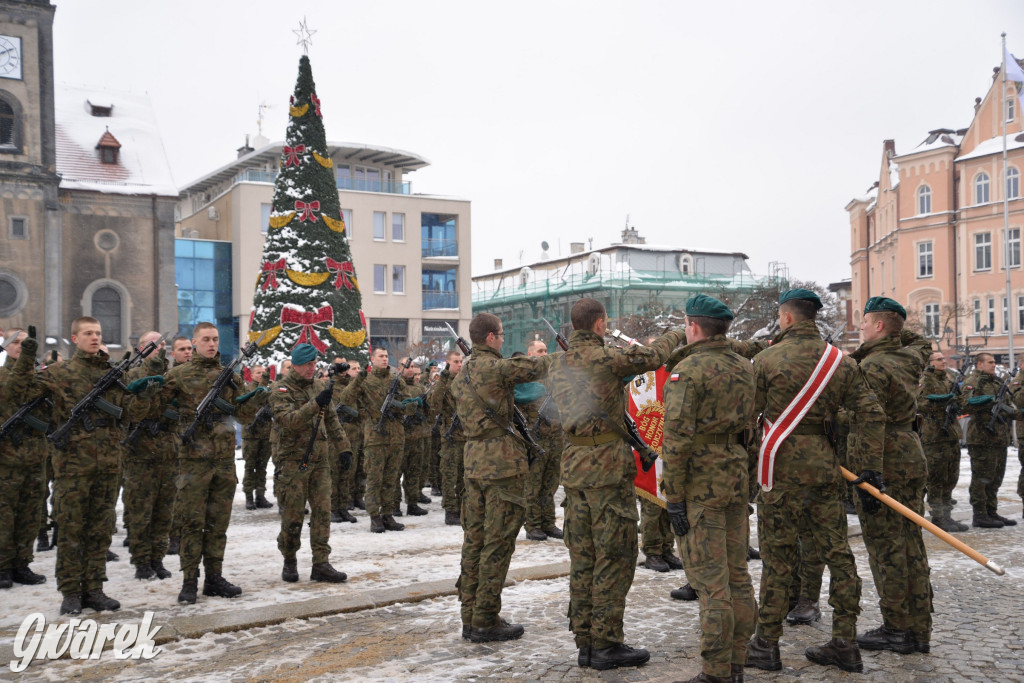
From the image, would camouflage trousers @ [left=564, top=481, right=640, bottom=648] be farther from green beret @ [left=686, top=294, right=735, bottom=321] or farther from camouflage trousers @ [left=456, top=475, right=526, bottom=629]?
green beret @ [left=686, top=294, right=735, bottom=321]

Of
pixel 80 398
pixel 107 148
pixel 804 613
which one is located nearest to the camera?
pixel 804 613

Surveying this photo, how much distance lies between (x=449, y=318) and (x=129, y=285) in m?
18.2

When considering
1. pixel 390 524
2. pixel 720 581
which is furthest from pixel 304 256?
pixel 720 581

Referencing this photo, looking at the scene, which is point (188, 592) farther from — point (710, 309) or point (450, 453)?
point (710, 309)

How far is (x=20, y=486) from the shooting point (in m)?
8.17

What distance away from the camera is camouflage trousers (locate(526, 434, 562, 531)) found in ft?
33.2

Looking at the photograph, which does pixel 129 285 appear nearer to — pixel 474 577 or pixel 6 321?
pixel 6 321

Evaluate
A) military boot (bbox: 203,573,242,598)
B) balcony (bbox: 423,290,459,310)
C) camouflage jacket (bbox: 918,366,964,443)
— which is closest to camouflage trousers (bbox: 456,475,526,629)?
military boot (bbox: 203,573,242,598)

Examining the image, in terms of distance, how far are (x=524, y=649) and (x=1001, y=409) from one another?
789 cm

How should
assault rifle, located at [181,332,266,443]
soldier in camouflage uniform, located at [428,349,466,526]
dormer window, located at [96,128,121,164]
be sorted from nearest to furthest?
assault rifle, located at [181,332,266,443] < soldier in camouflage uniform, located at [428,349,466,526] < dormer window, located at [96,128,121,164]

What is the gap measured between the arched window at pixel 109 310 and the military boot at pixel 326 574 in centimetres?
3238

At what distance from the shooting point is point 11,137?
34.2 metres

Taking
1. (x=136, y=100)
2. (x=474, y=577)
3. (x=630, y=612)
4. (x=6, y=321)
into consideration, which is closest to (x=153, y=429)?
(x=474, y=577)

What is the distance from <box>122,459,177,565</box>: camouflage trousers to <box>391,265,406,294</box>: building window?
40.1m
